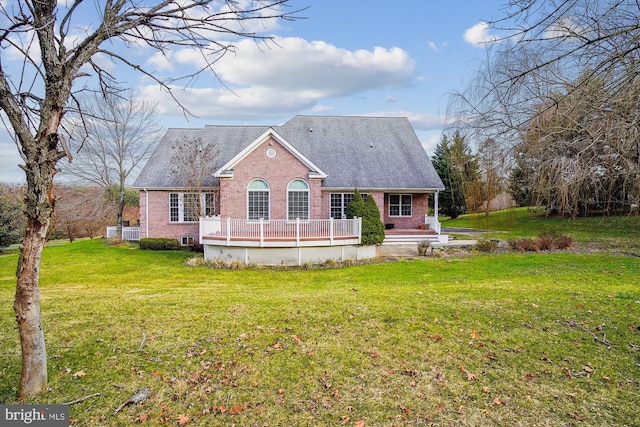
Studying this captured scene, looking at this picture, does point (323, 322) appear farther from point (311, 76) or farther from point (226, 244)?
point (311, 76)

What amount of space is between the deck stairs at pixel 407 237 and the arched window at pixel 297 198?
4776 millimetres

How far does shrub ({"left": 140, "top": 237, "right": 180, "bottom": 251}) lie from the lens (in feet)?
70.3

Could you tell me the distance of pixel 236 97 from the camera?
170 inches

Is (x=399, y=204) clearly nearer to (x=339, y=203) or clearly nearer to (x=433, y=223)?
(x=433, y=223)

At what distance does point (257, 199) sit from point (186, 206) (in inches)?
201

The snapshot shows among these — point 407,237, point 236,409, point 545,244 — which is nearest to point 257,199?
point 407,237

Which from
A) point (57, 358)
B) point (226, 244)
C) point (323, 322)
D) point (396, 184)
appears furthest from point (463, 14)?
point (396, 184)

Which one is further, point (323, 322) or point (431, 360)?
point (323, 322)

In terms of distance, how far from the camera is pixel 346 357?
5113mm

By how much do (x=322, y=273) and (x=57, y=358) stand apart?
10.4 metres

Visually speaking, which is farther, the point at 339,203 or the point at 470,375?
the point at 339,203

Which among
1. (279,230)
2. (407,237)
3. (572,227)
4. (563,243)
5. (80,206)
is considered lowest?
(563,243)

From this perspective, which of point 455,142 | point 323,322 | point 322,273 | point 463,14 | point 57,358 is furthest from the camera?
point 455,142

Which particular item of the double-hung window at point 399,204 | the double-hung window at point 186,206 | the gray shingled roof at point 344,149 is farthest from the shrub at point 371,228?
the double-hung window at point 186,206
